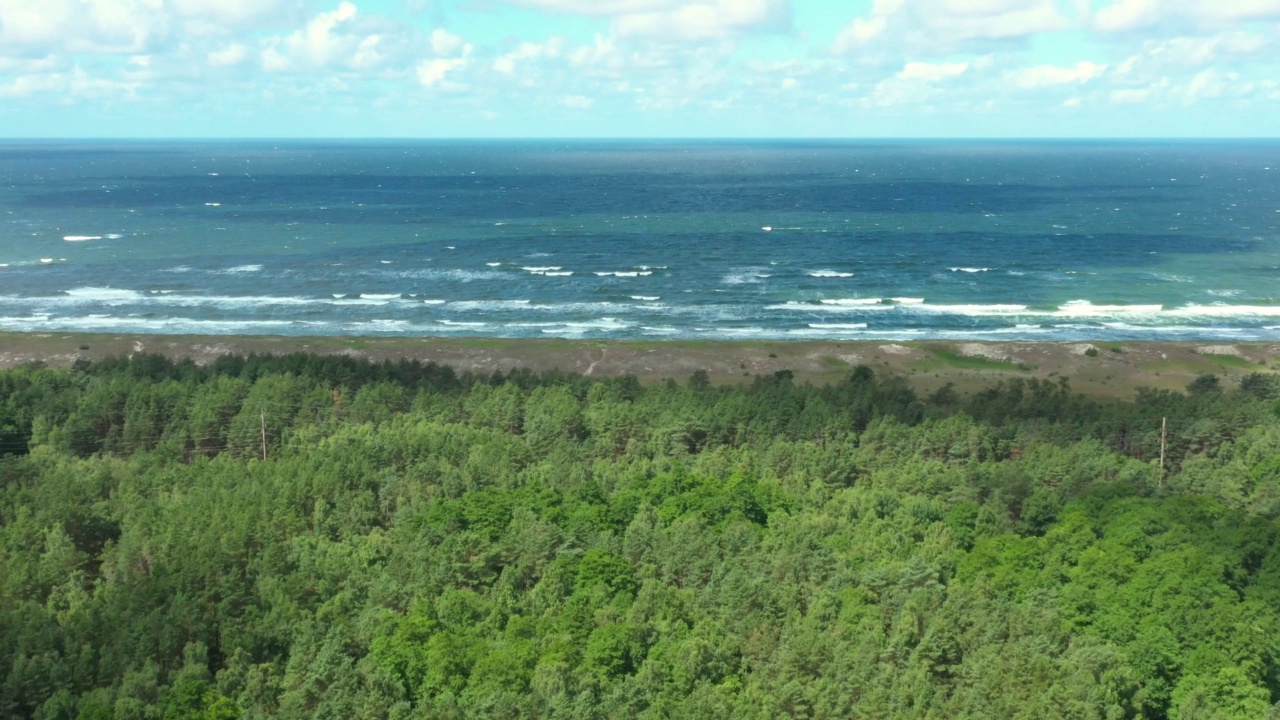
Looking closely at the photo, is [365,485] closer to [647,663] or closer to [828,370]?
[647,663]

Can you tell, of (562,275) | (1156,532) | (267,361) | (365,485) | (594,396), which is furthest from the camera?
(562,275)

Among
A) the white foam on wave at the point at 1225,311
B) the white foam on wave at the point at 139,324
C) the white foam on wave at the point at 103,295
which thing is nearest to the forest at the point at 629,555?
the white foam on wave at the point at 139,324

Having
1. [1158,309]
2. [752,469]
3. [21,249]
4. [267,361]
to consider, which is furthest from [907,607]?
[21,249]

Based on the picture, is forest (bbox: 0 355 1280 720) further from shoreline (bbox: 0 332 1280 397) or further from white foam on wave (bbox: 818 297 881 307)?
white foam on wave (bbox: 818 297 881 307)

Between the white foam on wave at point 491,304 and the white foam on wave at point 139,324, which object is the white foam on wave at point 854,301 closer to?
the white foam on wave at point 491,304

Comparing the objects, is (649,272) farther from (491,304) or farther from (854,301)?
(854,301)

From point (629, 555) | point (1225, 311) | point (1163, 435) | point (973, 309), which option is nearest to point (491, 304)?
point (973, 309)
